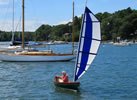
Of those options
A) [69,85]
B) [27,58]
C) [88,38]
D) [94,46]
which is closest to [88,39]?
[88,38]

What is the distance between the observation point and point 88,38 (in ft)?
64.1

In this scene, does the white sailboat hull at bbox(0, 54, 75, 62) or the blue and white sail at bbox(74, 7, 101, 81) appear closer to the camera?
the blue and white sail at bbox(74, 7, 101, 81)

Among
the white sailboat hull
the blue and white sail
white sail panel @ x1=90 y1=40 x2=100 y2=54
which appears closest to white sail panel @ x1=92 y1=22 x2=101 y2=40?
the blue and white sail

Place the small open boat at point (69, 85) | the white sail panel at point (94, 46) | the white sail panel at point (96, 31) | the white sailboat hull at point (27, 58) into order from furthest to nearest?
the white sailboat hull at point (27, 58)
the small open boat at point (69, 85)
the white sail panel at point (94, 46)
the white sail panel at point (96, 31)

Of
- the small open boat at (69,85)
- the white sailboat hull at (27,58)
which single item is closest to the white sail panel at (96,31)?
the small open boat at (69,85)

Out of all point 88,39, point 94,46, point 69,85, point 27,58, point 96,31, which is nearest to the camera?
point 96,31

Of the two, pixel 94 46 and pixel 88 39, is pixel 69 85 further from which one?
pixel 88 39

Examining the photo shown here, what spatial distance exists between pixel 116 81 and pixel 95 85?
119 inches

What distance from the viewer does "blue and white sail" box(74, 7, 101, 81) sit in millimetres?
19156

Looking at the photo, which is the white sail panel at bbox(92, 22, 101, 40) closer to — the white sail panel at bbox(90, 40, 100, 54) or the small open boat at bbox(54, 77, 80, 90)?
the white sail panel at bbox(90, 40, 100, 54)

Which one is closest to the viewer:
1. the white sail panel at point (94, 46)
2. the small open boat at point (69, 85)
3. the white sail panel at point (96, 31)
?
the white sail panel at point (96, 31)

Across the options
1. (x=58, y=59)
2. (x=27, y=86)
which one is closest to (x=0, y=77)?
(x=27, y=86)

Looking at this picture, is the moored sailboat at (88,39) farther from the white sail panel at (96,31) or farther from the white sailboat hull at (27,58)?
the white sailboat hull at (27,58)

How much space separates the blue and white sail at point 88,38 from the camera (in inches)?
754
